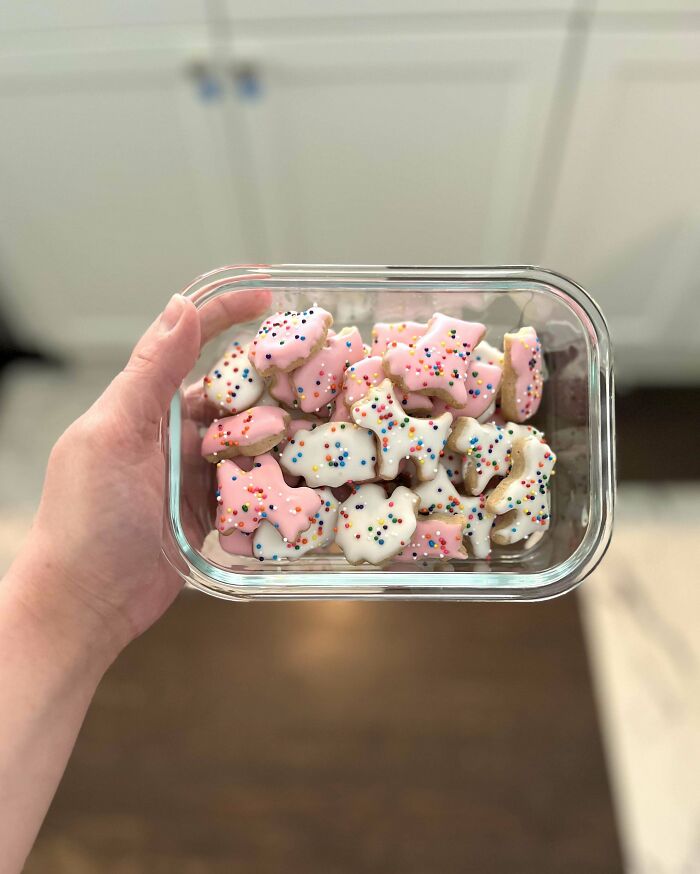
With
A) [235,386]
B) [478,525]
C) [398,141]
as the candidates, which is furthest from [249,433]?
[398,141]

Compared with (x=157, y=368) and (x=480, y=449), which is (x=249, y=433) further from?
(x=480, y=449)

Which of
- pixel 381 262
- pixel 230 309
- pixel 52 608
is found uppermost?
pixel 381 262

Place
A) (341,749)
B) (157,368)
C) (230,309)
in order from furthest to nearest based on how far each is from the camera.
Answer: (341,749)
(230,309)
(157,368)

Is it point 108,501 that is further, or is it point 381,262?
point 381,262

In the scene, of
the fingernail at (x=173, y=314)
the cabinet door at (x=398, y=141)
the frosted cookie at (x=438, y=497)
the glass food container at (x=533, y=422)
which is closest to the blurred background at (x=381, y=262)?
the cabinet door at (x=398, y=141)

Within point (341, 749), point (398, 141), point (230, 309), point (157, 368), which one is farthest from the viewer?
point (341, 749)

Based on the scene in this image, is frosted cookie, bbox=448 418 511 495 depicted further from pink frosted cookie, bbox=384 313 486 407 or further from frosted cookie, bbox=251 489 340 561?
frosted cookie, bbox=251 489 340 561

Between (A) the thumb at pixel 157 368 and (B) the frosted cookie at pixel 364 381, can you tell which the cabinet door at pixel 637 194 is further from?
(A) the thumb at pixel 157 368

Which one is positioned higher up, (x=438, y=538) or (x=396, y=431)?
(x=396, y=431)
